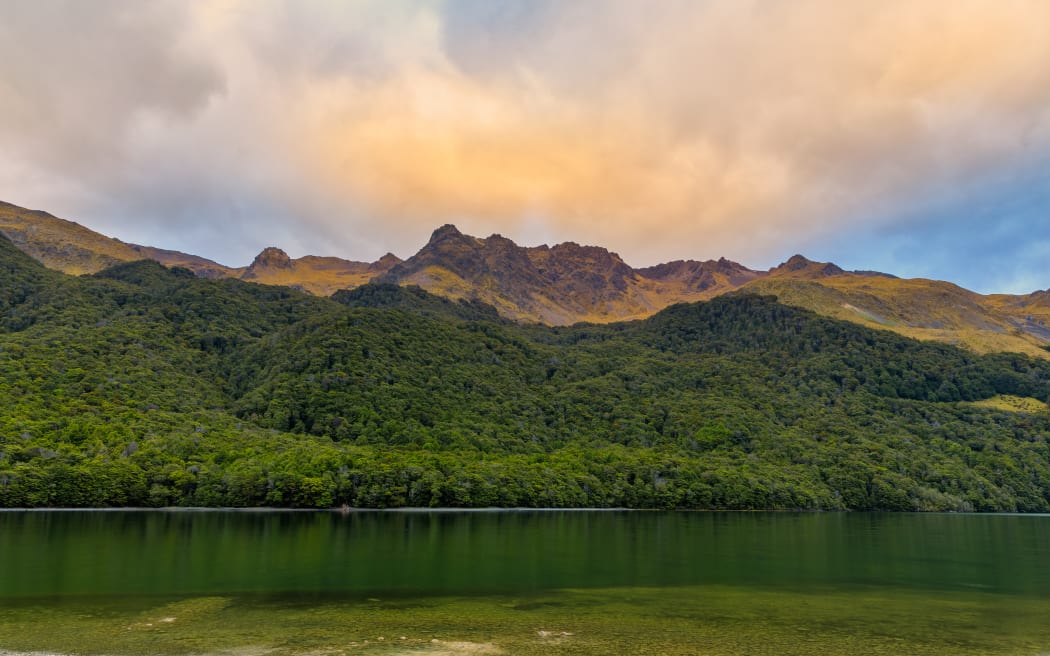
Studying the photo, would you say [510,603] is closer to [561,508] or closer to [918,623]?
[918,623]

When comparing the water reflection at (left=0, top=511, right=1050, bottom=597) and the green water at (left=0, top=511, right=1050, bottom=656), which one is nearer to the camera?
the green water at (left=0, top=511, right=1050, bottom=656)

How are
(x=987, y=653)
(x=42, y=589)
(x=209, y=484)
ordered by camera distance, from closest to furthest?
(x=987, y=653) → (x=42, y=589) → (x=209, y=484)

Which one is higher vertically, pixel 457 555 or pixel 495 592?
pixel 495 592

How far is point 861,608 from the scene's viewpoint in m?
52.4

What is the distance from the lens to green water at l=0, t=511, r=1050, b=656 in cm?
3822

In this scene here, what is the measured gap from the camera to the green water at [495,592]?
38.2m

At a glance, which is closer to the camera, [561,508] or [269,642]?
[269,642]

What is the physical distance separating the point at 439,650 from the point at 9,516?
4682 inches

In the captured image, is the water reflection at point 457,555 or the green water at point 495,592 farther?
the water reflection at point 457,555

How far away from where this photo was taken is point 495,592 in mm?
55125

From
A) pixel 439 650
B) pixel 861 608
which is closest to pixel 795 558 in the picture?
pixel 861 608

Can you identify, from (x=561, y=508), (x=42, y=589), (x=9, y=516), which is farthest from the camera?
(x=561, y=508)

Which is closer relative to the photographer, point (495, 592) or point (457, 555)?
point (495, 592)

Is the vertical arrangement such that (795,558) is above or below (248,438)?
below
